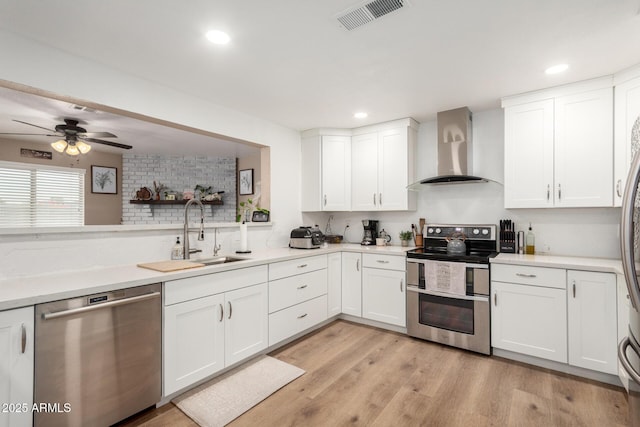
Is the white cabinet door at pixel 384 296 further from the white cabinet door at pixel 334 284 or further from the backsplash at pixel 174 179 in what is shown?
the backsplash at pixel 174 179

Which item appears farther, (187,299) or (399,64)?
(399,64)

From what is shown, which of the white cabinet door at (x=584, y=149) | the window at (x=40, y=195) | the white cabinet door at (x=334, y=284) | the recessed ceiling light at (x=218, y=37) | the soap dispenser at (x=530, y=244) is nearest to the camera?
the recessed ceiling light at (x=218, y=37)

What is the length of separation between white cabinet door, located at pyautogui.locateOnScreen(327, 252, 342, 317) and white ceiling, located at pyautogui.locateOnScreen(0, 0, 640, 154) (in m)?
1.78

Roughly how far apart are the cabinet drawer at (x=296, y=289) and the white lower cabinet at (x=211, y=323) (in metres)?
0.12

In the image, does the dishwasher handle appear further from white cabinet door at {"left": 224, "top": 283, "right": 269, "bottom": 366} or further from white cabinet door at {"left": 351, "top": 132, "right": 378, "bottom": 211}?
white cabinet door at {"left": 351, "top": 132, "right": 378, "bottom": 211}

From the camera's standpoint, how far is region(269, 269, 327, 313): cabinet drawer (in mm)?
2840

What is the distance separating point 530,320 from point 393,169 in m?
2.02

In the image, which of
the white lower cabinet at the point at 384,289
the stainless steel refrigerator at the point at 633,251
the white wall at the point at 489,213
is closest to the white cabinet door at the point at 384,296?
the white lower cabinet at the point at 384,289

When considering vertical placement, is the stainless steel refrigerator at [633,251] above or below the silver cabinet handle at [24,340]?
→ above

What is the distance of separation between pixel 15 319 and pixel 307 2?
2133mm

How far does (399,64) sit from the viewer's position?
7.61 ft

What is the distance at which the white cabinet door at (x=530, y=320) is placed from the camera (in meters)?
2.46

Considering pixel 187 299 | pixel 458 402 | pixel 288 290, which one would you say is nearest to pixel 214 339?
pixel 187 299

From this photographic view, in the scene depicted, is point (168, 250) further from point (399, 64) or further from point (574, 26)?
point (574, 26)
